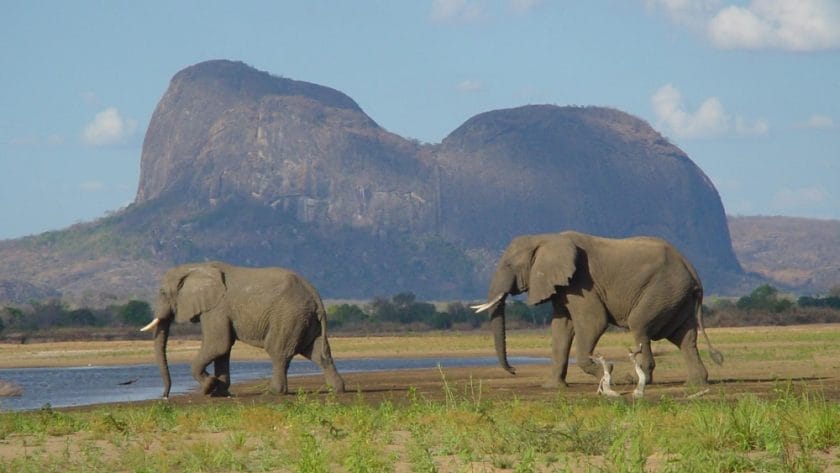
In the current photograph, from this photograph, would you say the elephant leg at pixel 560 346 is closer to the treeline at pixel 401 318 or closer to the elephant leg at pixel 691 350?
the elephant leg at pixel 691 350

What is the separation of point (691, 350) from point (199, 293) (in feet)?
26.3

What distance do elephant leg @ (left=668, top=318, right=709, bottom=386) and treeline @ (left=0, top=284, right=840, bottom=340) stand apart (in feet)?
161

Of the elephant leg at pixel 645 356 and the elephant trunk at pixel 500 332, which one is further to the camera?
the elephant trunk at pixel 500 332

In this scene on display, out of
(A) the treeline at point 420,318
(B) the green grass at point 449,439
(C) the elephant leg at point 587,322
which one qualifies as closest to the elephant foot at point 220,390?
(C) the elephant leg at point 587,322

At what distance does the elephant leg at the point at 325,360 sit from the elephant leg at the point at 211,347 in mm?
1389

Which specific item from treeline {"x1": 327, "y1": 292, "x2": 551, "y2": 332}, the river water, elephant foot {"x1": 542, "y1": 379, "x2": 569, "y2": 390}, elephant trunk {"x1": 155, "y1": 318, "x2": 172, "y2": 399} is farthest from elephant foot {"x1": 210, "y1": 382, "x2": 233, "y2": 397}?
treeline {"x1": 327, "y1": 292, "x2": 551, "y2": 332}

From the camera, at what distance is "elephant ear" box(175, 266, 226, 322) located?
26.2 m

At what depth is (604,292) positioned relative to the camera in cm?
2491

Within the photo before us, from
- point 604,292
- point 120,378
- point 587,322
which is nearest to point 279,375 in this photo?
point 587,322

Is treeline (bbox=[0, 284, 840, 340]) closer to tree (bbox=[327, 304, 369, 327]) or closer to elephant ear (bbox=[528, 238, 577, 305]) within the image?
tree (bbox=[327, 304, 369, 327])

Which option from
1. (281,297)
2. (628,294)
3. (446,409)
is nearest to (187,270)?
(281,297)

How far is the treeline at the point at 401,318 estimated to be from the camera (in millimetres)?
76250

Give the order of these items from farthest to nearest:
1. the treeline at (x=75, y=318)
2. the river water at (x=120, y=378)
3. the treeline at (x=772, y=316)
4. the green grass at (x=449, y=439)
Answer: the treeline at (x=75, y=318)
the treeline at (x=772, y=316)
the river water at (x=120, y=378)
the green grass at (x=449, y=439)

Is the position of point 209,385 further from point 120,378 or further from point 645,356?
point 120,378
